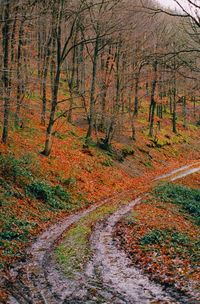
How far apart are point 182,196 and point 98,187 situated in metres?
5.73

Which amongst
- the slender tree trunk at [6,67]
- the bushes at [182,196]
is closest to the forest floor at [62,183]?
the bushes at [182,196]

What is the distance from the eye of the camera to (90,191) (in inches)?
925

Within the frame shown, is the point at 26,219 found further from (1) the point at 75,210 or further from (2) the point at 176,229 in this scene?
(2) the point at 176,229

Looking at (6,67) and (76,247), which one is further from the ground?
(6,67)

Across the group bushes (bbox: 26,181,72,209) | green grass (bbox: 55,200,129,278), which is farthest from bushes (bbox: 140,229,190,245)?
bushes (bbox: 26,181,72,209)

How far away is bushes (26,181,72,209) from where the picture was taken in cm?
1939

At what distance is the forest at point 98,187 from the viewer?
1021 centimetres

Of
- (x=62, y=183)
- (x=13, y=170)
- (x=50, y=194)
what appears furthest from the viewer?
(x=62, y=183)

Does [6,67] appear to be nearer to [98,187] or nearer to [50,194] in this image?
[50,194]

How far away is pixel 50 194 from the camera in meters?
19.9

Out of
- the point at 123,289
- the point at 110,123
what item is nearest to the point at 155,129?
the point at 110,123

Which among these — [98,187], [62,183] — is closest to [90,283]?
[62,183]

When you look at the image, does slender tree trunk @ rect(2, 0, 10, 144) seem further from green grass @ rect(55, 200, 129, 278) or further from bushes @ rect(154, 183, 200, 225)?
bushes @ rect(154, 183, 200, 225)

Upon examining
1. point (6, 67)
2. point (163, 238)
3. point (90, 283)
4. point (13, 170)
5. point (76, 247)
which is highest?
point (6, 67)
